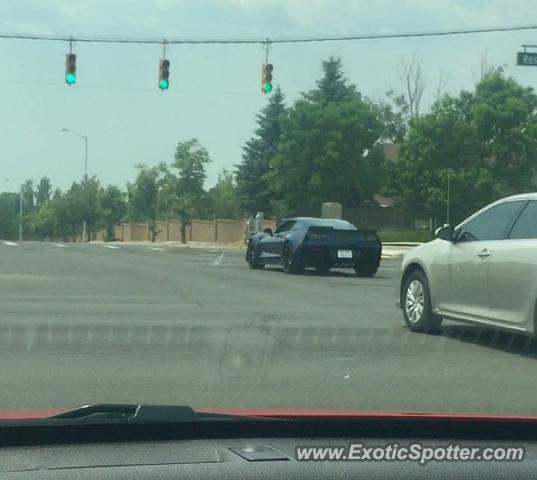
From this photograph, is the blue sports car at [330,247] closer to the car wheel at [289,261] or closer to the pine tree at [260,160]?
the car wheel at [289,261]

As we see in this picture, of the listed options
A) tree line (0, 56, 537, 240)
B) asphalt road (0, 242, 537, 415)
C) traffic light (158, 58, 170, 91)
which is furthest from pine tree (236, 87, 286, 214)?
asphalt road (0, 242, 537, 415)

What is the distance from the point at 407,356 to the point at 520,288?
1.28 metres

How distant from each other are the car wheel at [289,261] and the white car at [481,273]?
35.3ft

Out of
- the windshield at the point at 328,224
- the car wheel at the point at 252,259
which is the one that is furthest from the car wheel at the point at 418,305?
the car wheel at the point at 252,259

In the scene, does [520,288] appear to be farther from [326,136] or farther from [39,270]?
[326,136]

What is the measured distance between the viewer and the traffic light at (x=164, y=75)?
27.6m

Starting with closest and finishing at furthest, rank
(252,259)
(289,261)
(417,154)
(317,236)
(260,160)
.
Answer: (317,236), (289,261), (252,259), (417,154), (260,160)

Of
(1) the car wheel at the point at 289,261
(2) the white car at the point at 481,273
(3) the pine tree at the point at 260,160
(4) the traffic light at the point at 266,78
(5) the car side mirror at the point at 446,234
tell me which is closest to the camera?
(2) the white car at the point at 481,273

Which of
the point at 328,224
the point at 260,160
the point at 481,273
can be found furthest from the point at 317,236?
the point at 260,160

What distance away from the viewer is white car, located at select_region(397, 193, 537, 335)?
33.1 feet

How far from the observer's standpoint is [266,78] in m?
27.6

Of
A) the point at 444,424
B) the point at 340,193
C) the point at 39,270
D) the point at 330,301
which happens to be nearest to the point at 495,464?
the point at 444,424

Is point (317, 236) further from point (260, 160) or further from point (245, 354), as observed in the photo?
point (260, 160)

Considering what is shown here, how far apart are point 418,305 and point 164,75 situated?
17014 millimetres
